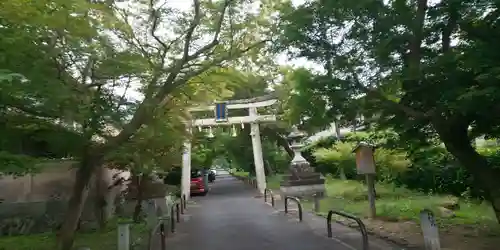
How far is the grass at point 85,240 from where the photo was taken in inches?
451

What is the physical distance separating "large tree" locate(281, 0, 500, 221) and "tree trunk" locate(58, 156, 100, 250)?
5242 millimetres

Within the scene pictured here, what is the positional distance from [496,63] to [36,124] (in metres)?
8.37

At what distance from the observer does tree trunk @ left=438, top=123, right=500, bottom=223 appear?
28.8ft

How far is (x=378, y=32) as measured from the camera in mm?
8445

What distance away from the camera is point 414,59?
838 cm

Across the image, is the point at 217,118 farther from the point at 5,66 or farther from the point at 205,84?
the point at 5,66

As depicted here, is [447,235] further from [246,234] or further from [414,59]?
[246,234]

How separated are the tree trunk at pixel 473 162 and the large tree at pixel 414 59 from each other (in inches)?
0.7

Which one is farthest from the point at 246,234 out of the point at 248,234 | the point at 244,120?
the point at 244,120

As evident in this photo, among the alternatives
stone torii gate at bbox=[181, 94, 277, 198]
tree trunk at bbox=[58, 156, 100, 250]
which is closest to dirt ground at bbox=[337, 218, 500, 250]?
tree trunk at bbox=[58, 156, 100, 250]

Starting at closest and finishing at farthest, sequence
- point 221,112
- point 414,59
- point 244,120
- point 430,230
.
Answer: point 430,230 → point 414,59 → point 221,112 → point 244,120

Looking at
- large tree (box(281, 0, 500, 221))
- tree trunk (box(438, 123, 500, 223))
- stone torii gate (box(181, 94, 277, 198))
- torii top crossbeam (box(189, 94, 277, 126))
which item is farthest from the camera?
torii top crossbeam (box(189, 94, 277, 126))

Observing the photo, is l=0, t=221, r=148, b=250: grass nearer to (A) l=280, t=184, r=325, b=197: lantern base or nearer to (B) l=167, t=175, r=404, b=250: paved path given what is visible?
(B) l=167, t=175, r=404, b=250: paved path

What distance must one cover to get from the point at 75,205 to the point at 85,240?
294cm
